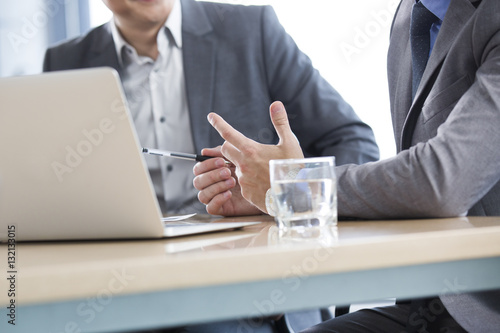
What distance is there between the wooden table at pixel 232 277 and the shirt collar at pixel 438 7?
1.90 feet

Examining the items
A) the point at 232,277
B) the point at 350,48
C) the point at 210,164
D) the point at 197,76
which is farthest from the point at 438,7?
the point at 350,48

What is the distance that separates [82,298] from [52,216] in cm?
22

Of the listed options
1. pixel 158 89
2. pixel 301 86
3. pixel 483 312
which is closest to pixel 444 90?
pixel 483 312

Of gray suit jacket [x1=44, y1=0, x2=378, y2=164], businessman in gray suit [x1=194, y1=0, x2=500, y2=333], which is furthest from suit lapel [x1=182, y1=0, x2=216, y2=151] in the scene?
businessman in gray suit [x1=194, y1=0, x2=500, y2=333]

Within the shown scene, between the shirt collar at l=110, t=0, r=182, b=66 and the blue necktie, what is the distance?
35.9 inches

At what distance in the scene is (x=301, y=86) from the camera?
1.73 meters

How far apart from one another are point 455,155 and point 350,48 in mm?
1801

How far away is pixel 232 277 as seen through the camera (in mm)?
465

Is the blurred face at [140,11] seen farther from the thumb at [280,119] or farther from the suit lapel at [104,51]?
the thumb at [280,119]

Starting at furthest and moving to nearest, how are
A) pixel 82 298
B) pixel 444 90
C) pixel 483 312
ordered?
pixel 444 90
pixel 483 312
pixel 82 298

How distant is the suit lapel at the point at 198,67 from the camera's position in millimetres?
1698

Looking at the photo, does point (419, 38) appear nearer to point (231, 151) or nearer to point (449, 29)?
point (449, 29)

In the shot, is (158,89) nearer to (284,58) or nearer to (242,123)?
(242,123)

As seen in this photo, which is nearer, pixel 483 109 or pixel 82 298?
pixel 82 298
